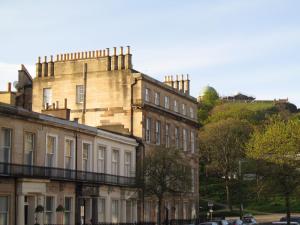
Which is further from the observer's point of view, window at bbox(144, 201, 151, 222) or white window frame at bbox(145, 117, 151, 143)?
white window frame at bbox(145, 117, 151, 143)

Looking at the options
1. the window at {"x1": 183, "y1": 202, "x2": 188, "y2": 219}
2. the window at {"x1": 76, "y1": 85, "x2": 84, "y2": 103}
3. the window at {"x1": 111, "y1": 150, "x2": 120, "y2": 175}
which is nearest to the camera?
the window at {"x1": 111, "y1": 150, "x2": 120, "y2": 175}

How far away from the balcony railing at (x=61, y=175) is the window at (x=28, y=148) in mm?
760

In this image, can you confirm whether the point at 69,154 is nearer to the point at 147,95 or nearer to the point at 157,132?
→ the point at 147,95

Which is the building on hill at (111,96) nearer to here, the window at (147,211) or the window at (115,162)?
the window at (147,211)

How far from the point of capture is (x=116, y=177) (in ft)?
161

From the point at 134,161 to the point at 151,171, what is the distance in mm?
4492

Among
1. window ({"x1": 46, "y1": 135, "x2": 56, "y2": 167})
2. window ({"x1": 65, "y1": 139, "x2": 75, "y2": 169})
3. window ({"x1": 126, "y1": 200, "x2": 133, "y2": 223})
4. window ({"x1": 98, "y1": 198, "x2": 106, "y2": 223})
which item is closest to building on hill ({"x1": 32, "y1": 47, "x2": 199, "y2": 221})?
window ({"x1": 126, "y1": 200, "x2": 133, "y2": 223})

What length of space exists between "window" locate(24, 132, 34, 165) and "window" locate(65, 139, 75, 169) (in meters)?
4.16

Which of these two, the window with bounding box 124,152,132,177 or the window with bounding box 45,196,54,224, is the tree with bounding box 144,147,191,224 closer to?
the window with bounding box 124,152,132,177

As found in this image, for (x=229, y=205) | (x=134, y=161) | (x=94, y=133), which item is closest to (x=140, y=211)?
(x=134, y=161)

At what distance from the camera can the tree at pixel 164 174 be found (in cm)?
4816

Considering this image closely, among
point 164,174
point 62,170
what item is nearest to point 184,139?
point 164,174

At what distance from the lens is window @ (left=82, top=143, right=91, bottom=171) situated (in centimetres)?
4544

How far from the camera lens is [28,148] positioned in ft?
128
